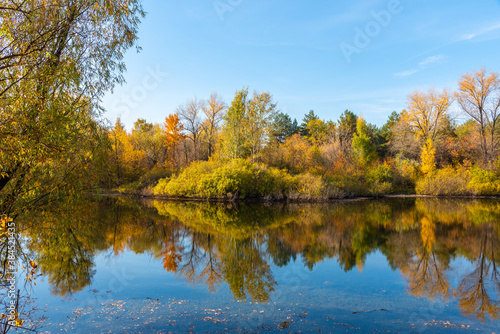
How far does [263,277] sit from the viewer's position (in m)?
7.38

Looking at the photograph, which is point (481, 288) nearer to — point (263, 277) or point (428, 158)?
point (263, 277)

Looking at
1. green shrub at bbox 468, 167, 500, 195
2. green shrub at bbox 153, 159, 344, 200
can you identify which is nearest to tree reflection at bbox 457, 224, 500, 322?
green shrub at bbox 153, 159, 344, 200

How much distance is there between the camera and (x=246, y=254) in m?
9.32

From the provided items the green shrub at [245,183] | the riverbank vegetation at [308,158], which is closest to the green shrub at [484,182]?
the riverbank vegetation at [308,158]

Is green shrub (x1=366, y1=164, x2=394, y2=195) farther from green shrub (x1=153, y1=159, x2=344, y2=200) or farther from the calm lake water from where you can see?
the calm lake water

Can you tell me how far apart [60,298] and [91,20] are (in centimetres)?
558

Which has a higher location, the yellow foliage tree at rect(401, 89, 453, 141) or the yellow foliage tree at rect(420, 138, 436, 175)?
the yellow foliage tree at rect(401, 89, 453, 141)

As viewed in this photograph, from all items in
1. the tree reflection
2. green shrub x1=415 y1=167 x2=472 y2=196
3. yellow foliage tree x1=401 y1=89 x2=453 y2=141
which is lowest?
the tree reflection

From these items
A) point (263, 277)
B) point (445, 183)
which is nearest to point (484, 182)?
point (445, 183)

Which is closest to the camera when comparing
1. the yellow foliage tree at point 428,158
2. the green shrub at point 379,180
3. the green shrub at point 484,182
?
the green shrub at point 484,182

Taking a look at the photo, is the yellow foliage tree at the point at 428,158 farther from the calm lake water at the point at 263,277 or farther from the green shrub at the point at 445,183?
the calm lake water at the point at 263,277

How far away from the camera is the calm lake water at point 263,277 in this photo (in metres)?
5.12

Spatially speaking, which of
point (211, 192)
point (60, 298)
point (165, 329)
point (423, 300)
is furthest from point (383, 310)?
point (211, 192)

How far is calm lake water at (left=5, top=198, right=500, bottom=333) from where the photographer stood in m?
5.12
